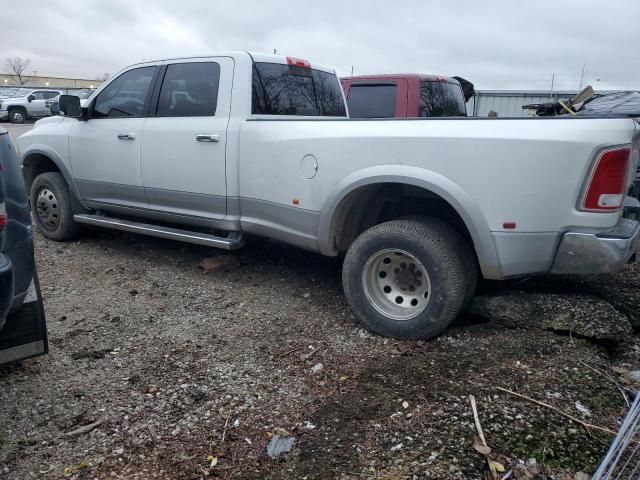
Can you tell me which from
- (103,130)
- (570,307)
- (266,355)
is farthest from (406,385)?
(103,130)

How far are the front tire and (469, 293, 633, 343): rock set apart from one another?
0.78 feet

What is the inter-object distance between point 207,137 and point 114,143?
1.31 metres

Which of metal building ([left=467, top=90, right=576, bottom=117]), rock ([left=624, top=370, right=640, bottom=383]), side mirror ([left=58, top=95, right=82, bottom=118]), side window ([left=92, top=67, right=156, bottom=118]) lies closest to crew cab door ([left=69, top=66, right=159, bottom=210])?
side window ([left=92, top=67, right=156, bottom=118])

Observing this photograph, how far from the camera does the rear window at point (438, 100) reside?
273 inches

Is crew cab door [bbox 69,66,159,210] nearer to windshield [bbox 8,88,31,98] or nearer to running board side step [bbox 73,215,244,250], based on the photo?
running board side step [bbox 73,215,244,250]

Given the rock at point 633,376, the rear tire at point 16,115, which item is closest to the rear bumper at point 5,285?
the rock at point 633,376

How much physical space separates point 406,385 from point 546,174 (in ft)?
4.74

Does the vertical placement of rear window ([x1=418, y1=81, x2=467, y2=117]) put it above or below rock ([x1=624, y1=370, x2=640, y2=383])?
above

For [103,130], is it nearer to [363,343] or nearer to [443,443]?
[363,343]

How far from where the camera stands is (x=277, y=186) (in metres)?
4.06

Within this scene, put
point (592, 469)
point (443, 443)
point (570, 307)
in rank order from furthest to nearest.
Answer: point (570, 307), point (443, 443), point (592, 469)

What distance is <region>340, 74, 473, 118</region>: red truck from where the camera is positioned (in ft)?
22.5

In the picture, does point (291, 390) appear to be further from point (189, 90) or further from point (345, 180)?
point (189, 90)

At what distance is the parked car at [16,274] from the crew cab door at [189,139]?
184 cm
